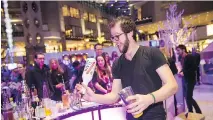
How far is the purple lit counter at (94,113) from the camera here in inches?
99.0

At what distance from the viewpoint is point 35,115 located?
7.81 feet

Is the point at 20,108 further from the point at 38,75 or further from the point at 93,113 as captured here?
the point at 38,75

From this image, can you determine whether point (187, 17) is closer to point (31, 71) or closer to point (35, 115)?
point (31, 71)

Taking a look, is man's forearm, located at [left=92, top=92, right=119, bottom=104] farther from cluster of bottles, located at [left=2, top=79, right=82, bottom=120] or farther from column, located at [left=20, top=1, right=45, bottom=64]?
column, located at [left=20, top=1, right=45, bottom=64]

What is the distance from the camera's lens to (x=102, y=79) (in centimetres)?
376

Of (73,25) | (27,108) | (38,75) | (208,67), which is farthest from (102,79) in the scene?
(73,25)

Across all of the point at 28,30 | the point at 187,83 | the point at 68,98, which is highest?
the point at 28,30

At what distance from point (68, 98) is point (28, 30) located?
23873 millimetres

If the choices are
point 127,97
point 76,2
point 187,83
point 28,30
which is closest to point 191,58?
point 187,83

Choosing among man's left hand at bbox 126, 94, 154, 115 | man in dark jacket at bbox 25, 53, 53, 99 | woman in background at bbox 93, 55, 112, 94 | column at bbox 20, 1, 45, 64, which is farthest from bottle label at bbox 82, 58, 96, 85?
column at bbox 20, 1, 45, 64

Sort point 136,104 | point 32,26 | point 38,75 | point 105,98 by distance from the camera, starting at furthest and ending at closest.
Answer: point 32,26, point 38,75, point 105,98, point 136,104

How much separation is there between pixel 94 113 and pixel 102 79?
0.93m

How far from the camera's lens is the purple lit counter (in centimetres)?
251

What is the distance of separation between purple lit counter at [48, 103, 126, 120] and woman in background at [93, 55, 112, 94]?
0.57m
